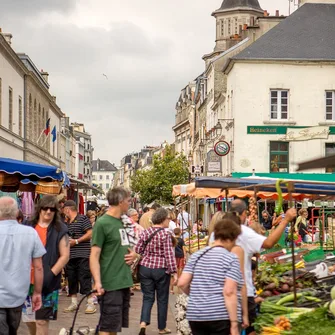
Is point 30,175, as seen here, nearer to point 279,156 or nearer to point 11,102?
point 11,102

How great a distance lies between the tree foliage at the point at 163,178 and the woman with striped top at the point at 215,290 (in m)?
65.4

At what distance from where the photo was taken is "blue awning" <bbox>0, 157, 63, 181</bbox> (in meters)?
12.9

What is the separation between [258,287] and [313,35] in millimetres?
32911

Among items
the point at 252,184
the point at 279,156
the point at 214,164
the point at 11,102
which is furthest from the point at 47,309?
the point at 279,156

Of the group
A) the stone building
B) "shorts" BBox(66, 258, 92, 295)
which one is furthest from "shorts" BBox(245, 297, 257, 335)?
the stone building

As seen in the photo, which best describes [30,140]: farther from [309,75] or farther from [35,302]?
[35,302]

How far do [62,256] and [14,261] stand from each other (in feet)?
5.69

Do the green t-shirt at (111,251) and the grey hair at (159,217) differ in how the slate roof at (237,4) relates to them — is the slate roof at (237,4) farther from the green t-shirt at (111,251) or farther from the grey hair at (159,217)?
the green t-shirt at (111,251)

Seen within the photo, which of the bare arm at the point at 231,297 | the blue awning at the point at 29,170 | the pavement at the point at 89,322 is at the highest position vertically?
the blue awning at the point at 29,170

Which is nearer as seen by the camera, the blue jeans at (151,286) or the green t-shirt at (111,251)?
the green t-shirt at (111,251)

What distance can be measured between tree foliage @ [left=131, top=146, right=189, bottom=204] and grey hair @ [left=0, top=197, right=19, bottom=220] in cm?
6489

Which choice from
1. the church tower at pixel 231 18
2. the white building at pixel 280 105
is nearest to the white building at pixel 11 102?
the white building at pixel 280 105

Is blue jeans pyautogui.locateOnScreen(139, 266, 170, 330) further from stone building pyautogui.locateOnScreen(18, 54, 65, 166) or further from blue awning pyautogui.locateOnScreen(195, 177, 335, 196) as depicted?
stone building pyautogui.locateOnScreen(18, 54, 65, 166)

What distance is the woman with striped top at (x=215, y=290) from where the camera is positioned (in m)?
6.77
